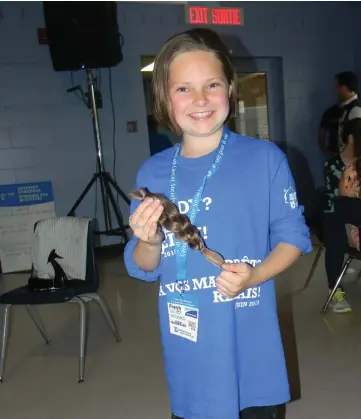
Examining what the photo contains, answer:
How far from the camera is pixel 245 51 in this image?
17.8 feet

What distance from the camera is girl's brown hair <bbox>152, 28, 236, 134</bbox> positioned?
0.95 meters

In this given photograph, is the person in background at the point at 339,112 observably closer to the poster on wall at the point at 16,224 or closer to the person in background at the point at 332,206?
the person in background at the point at 332,206

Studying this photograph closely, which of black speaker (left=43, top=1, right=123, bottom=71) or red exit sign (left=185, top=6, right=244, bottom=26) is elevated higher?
red exit sign (left=185, top=6, right=244, bottom=26)

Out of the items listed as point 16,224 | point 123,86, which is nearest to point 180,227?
point 16,224

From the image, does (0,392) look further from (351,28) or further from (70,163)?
(351,28)

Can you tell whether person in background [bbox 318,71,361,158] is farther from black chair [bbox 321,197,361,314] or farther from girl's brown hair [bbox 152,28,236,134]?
girl's brown hair [bbox 152,28,236,134]

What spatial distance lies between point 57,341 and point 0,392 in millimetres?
593

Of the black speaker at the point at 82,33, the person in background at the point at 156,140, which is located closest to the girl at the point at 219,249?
the black speaker at the point at 82,33

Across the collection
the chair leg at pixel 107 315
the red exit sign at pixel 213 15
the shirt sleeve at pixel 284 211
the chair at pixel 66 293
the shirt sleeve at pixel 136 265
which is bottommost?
the chair leg at pixel 107 315

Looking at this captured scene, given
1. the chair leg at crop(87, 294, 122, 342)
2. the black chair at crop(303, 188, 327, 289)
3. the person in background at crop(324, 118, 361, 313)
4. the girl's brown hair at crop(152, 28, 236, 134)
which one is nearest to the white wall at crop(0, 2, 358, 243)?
the black chair at crop(303, 188, 327, 289)

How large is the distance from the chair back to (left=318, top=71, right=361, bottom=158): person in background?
99.6 inches

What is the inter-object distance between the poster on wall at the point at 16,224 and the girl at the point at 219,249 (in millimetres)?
3899

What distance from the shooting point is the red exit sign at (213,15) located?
512 cm

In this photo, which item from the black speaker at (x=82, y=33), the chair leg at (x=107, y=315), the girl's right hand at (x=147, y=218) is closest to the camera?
the girl's right hand at (x=147, y=218)
